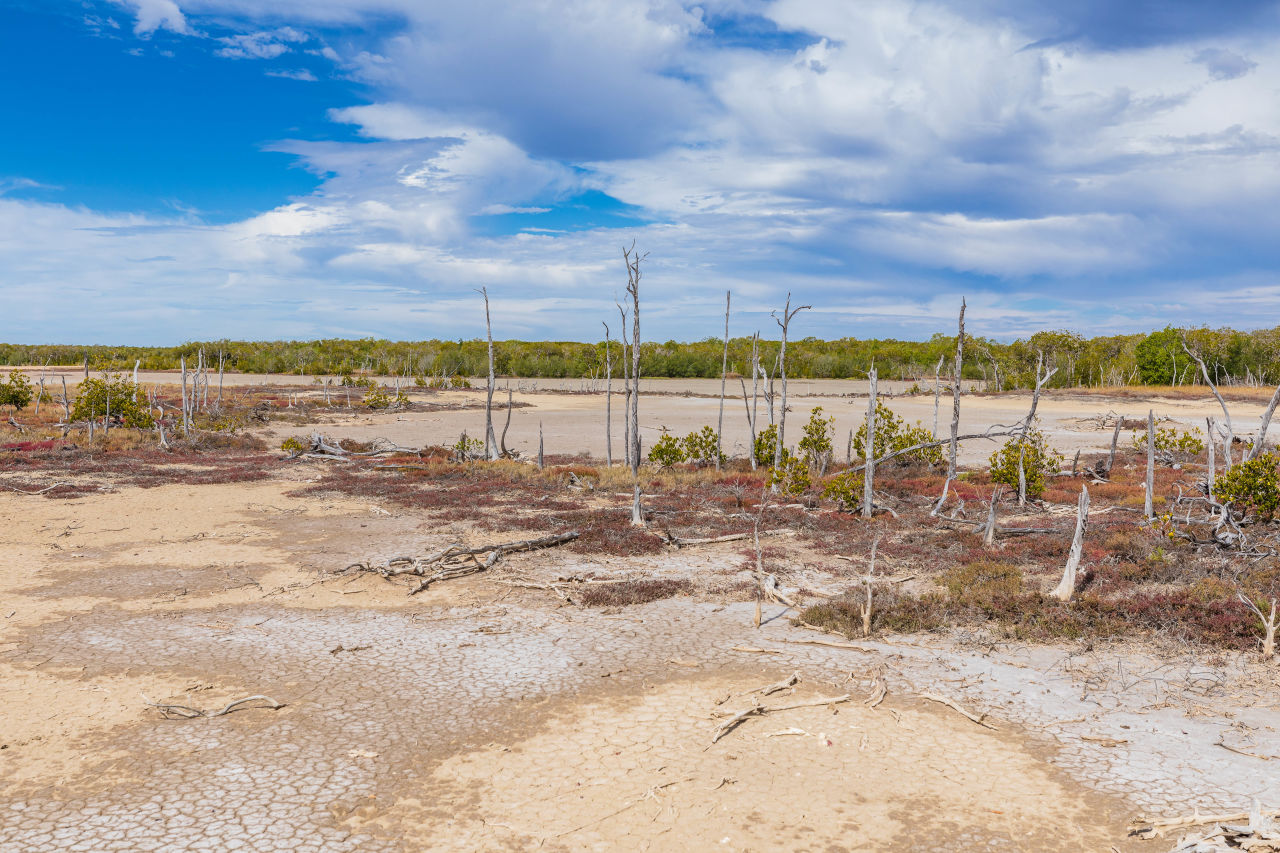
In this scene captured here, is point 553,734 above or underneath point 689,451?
underneath

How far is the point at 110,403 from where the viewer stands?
34.3 m

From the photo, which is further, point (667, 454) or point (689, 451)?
point (689, 451)

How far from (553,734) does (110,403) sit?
112 feet

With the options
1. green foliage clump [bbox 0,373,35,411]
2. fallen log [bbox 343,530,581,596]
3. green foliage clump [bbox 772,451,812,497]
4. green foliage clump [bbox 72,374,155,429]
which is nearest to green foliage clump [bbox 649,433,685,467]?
green foliage clump [bbox 772,451,812,497]

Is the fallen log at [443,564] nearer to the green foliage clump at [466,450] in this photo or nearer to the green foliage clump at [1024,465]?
the green foliage clump at [1024,465]

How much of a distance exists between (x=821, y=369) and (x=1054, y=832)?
328 feet

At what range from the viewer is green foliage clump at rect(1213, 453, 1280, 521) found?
44.0 feet

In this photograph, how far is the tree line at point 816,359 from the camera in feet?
244

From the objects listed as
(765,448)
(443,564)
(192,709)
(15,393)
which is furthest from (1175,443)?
(15,393)

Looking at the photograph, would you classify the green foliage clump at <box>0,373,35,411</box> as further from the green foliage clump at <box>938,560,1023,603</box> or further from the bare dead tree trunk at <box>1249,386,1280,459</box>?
the bare dead tree trunk at <box>1249,386,1280,459</box>

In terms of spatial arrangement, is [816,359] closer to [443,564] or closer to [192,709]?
[443,564]

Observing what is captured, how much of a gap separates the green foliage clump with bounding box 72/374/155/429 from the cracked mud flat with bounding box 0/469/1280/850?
24.1m

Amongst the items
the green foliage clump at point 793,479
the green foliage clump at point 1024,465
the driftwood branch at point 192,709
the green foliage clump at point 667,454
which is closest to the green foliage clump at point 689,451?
the green foliage clump at point 667,454

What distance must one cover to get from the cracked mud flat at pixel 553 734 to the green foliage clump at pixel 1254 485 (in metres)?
5.40
